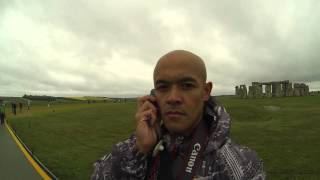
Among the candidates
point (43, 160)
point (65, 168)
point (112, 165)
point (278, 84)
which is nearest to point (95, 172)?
point (112, 165)

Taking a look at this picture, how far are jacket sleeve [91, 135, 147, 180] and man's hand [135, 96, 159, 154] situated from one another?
0.06 meters

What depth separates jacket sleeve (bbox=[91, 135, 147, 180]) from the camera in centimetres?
239

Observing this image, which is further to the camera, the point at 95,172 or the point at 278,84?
the point at 278,84

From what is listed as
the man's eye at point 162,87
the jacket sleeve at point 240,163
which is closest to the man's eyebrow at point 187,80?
the man's eye at point 162,87

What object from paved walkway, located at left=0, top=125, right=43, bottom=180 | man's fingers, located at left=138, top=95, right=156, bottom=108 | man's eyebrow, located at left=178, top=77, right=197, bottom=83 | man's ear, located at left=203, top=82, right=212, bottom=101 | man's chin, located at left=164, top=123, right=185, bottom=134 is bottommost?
paved walkway, located at left=0, top=125, right=43, bottom=180

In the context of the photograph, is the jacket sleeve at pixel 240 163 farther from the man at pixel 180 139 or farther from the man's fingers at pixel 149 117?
the man's fingers at pixel 149 117

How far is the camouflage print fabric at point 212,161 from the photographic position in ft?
7.53

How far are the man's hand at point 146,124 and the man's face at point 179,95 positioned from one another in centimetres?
7

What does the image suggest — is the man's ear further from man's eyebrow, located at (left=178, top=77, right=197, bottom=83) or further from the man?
man's eyebrow, located at (left=178, top=77, right=197, bottom=83)

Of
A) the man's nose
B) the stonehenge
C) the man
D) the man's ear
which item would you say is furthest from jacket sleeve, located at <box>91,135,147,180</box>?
the stonehenge

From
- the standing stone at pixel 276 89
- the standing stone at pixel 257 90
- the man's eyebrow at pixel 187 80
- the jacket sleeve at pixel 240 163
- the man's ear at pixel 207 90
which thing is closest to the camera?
the jacket sleeve at pixel 240 163

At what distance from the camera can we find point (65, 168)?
12.8m

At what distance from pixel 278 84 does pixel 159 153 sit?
72723 millimetres

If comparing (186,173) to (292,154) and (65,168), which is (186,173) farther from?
(292,154)
